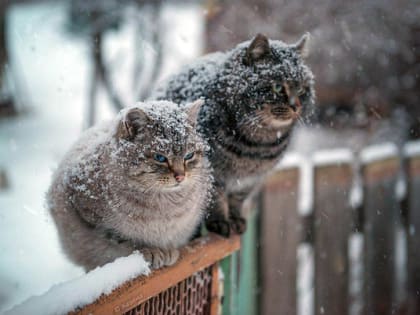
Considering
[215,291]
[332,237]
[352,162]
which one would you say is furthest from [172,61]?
[215,291]

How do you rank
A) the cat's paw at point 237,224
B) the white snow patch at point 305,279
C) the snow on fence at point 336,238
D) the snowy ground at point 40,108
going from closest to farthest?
the cat's paw at point 237,224 → the snowy ground at point 40,108 → the snow on fence at point 336,238 → the white snow patch at point 305,279

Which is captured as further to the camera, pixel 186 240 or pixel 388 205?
pixel 388 205

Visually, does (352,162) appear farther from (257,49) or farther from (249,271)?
(257,49)

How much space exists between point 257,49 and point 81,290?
0.99 metres

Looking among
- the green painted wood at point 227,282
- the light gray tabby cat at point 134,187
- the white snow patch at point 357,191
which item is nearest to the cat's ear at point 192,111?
the light gray tabby cat at point 134,187

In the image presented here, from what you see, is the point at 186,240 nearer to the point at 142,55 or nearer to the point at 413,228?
the point at 142,55

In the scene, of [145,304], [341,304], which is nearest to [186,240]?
[145,304]

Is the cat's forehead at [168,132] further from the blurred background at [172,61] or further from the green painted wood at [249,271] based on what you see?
the blurred background at [172,61]

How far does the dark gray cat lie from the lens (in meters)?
1.71

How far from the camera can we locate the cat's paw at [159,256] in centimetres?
145

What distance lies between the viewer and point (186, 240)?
1.70 m

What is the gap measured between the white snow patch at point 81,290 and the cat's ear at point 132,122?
35 centimetres

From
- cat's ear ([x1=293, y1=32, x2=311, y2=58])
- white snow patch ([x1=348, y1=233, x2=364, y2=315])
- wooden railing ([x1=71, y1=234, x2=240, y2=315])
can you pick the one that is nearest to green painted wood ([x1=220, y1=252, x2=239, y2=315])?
wooden railing ([x1=71, y1=234, x2=240, y2=315])

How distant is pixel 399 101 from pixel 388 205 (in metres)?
0.87
